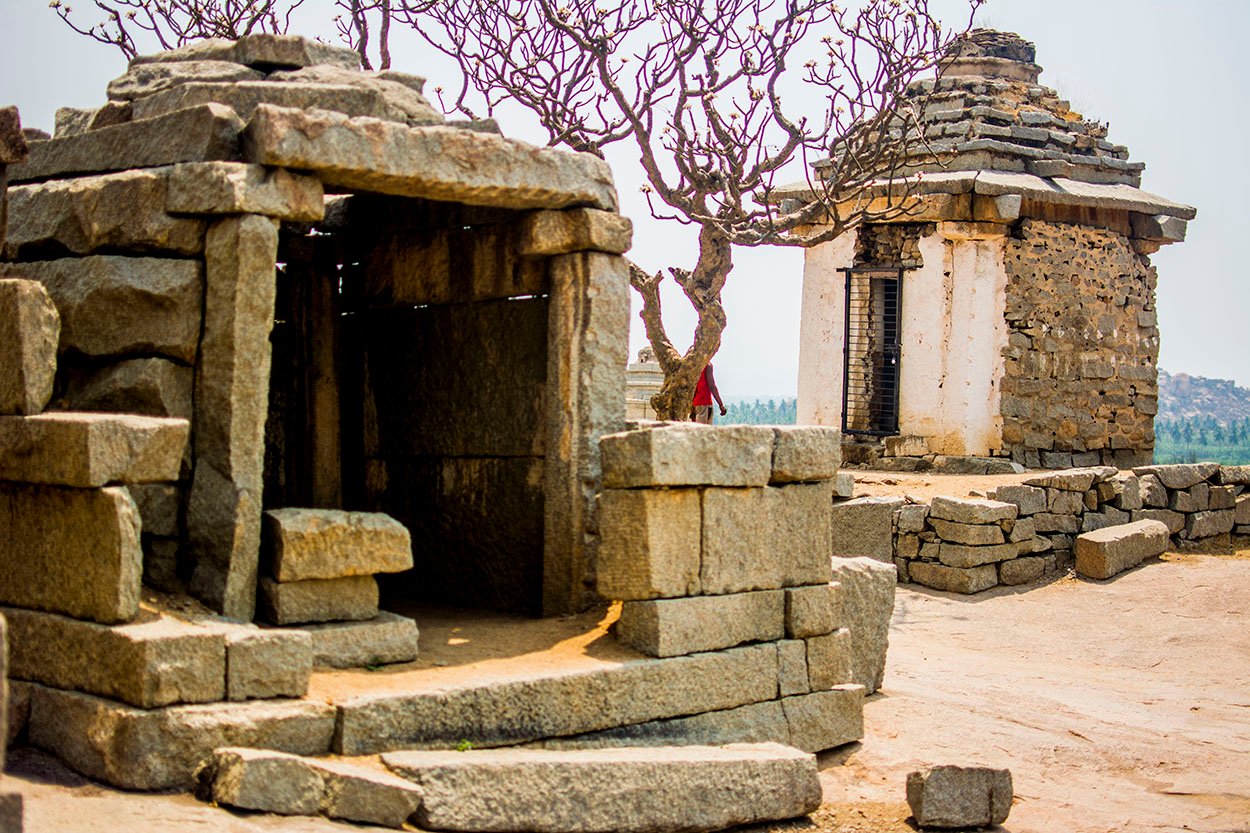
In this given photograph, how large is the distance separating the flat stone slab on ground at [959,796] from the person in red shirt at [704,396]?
9.74 m

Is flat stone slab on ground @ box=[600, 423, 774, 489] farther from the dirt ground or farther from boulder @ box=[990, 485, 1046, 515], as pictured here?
boulder @ box=[990, 485, 1046, 515]

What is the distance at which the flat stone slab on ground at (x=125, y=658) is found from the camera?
4703 mm

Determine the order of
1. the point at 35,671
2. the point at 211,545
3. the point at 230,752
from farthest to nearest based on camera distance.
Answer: the point at 211,545 < the point at 35,671 < the point at 230,752

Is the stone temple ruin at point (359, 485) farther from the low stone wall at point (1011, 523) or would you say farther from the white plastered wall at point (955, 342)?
the white plastered wall at point (955, 342)

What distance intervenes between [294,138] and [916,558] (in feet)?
27.3

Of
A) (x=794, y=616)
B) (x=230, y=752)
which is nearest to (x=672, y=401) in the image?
(x=794, y=616)

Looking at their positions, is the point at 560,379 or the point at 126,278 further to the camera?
the point at 560,379

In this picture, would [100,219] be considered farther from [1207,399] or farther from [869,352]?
[1207,399]

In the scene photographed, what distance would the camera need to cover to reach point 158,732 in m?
4.66

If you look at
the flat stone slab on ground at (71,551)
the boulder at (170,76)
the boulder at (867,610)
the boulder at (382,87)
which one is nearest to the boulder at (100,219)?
the boulder at (170,76)

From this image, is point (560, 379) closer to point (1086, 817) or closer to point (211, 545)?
point (211, 545)

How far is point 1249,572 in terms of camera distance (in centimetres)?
1273

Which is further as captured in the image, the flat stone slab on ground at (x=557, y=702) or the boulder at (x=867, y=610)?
the boulder at (x=867, y=610)

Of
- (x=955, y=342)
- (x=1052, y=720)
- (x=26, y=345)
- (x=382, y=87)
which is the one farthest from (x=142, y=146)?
(x=955, y=342)
